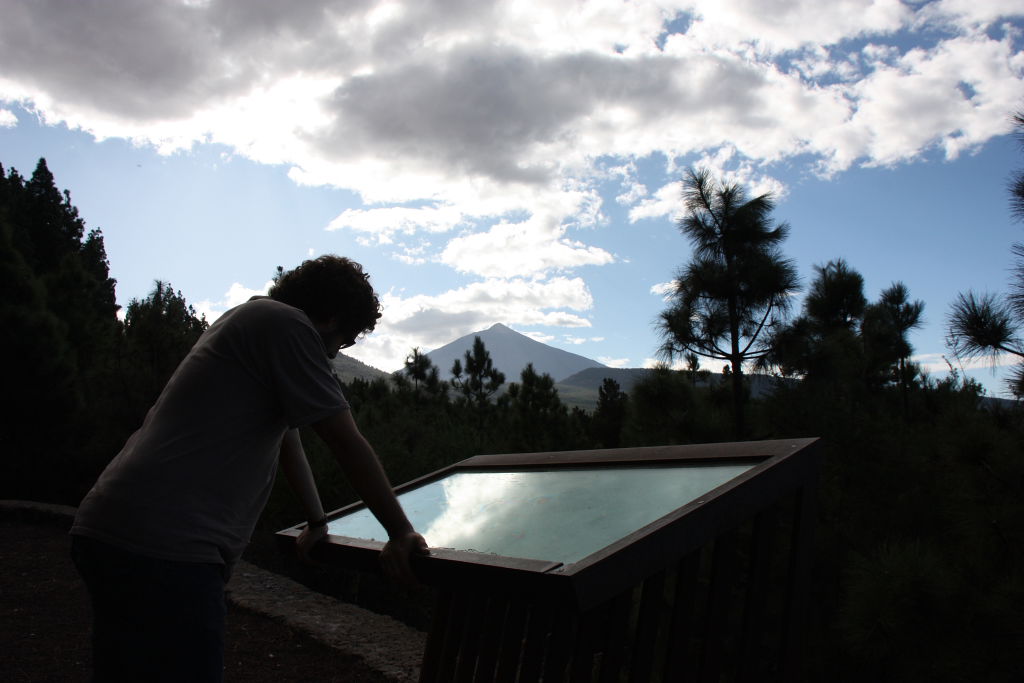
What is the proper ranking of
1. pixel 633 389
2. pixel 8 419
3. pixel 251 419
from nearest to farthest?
pixel 251 419 < pixel 633 389 < pixel 8 419

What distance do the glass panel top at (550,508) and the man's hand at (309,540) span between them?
0.31 ft

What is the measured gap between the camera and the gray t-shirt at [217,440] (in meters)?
1.62

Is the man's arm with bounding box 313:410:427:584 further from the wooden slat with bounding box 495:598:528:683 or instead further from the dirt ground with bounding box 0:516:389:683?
the dirt ground with bounding box 0:516:389:683

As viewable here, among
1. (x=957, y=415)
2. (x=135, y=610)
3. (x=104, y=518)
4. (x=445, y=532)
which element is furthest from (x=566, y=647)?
(x=957, y=415)

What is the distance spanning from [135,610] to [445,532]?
786 millimetres

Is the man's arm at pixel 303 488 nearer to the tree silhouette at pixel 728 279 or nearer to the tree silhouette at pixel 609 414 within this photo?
the tree silhouette at pixel 728 279

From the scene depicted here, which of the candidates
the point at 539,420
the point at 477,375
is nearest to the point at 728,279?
the point at 539,420

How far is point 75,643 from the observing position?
4562 millimetres

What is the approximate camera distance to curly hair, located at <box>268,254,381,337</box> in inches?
75.2

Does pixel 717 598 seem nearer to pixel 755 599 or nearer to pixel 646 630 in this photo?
pixel 755 599

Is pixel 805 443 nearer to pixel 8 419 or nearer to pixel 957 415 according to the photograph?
pixel 957 415

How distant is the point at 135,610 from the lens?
160 centimetres

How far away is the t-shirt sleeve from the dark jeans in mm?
402

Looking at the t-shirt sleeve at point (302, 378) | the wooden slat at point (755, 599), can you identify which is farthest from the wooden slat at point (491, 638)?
the t-shirt sleeve at point (302, 378)
